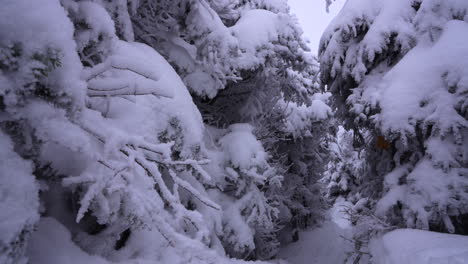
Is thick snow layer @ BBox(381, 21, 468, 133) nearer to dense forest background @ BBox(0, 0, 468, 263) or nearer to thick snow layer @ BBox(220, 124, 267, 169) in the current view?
dense forest background @ BBox(0, 0, 468, 263)

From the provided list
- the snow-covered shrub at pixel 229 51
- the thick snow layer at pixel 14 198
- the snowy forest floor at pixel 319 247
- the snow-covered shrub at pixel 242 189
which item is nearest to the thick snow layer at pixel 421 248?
the snow-covered shrub at pixel 242 189

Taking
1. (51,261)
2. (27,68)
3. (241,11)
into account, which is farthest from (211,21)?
(51,261)

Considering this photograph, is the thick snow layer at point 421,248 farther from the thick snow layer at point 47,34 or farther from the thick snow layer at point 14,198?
the thick snow layer at point 47,34

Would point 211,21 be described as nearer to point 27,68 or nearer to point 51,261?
point 27,68

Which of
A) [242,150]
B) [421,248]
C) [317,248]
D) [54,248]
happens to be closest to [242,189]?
[242,150]

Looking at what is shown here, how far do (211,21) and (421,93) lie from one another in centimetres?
308

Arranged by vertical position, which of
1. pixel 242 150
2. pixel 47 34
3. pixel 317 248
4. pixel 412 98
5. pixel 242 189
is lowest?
pixel 317 248

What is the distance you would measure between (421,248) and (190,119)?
2622mm

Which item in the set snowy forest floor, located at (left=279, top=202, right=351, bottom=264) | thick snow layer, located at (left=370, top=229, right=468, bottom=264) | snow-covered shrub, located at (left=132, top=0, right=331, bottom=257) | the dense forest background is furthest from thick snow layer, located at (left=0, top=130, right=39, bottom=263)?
snowy forest floor, located at (left=279, top=202, right=351, bottom=264)

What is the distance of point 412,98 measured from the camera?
3.80 meters

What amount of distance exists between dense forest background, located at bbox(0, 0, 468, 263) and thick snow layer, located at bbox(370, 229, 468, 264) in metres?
0.54

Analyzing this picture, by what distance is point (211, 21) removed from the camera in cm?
388

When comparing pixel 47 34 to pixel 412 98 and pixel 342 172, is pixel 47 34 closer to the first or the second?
pixel 412 98

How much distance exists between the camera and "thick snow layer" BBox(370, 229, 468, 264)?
2354mm
